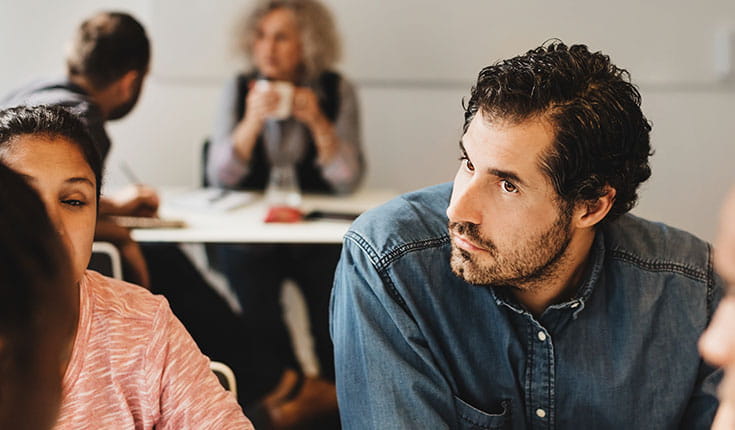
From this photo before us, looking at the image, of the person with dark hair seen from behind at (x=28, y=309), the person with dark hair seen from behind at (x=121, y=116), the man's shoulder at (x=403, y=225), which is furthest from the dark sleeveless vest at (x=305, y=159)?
the person with dark hair seen from behind at (x=28, y=309)

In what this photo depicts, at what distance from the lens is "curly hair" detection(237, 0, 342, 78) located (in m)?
2.64

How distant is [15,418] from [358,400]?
0.51 m

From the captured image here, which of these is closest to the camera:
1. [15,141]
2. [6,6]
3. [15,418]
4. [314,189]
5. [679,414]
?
[15,418]

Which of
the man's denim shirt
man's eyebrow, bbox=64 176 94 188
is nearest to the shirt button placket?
the man's denim shirt

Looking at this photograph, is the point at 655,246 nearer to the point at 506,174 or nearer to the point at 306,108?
the point at 506,174

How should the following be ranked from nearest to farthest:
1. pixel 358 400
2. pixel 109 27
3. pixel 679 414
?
1. pixel 358 400
2. pixel 679 414
3. pixel 109 27

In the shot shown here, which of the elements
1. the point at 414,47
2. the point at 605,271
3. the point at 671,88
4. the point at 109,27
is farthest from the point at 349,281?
the point at 671,88

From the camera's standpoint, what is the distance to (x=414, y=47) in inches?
115

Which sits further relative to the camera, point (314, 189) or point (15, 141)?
point (314, 189)

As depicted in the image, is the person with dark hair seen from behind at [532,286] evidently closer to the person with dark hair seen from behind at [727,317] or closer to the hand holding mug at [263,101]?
the person with dark hair seen from behind at [727,317]

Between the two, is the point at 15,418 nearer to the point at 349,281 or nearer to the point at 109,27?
the point at 349,281

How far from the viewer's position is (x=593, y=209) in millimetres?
1134

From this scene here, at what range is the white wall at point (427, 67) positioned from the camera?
9.42 feet

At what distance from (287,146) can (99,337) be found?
163 centimetres
